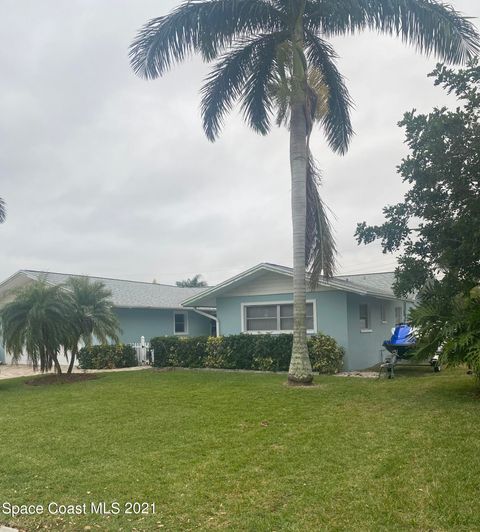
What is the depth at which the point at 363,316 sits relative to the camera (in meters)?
16.4

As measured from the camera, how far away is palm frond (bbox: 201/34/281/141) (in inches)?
497

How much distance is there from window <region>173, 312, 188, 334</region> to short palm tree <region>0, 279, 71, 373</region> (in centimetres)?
1112

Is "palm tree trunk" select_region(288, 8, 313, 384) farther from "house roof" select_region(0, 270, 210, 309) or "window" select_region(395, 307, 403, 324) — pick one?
"house roof" select_region(0, 270, 210, 309)

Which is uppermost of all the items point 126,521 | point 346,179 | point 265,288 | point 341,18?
point 341,18

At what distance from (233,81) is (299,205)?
4.32m

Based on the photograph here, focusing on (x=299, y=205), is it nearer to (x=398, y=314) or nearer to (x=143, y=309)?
(x=398, y=314)

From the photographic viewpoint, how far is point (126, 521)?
13.6ft

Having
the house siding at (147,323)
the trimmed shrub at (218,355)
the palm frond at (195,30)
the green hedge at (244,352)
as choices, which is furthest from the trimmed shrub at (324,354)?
the house siding at (147,323)

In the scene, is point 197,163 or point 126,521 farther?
point 197,163

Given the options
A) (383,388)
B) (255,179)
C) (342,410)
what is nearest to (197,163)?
(255,179)

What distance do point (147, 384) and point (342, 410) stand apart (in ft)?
20.2

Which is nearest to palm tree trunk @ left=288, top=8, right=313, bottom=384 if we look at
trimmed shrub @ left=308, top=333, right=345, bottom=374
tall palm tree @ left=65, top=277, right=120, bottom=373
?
trimmed shrub @ left=308, top=333, right=345, bottom=374

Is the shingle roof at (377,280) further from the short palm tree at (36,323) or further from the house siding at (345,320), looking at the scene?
the short palm tree at (36,323)

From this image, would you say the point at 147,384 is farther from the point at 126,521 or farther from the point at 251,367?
the point at 126,521
